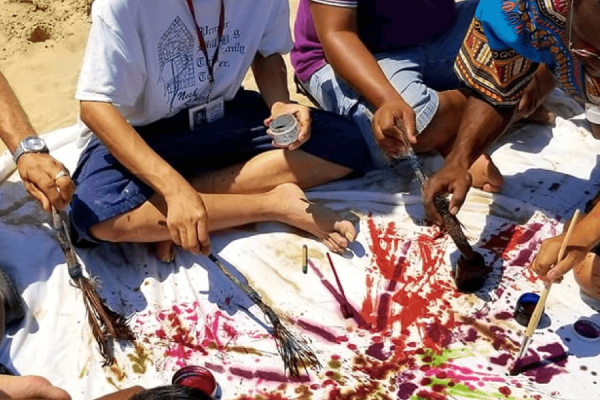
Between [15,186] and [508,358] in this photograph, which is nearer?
[508,358]

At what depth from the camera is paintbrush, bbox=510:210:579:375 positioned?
196 centimetres

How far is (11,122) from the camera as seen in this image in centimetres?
242

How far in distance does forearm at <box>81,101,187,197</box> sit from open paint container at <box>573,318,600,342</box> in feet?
4.35

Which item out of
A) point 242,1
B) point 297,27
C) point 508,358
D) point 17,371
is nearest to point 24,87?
point 297,27

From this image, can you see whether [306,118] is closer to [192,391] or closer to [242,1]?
[242,1]

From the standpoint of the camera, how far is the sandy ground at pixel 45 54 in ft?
12.1

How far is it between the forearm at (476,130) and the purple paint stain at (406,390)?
79 cm

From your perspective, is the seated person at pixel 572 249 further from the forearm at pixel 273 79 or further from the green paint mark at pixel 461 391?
the forearm at pixel 273 79

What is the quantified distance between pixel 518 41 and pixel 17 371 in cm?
185

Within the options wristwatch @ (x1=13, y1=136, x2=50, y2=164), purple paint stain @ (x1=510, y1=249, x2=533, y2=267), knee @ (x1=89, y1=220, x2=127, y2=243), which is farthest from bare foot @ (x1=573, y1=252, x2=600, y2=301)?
wristwatch @ (x1=13, y1=136, x2=50, y2=164)

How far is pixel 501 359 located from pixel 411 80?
1178 mm

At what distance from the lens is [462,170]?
2.47 m

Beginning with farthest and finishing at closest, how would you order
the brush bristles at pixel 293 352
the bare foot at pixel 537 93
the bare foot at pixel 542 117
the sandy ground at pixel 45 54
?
the sandy ground at pixel 45 54
the bare foot at pixel 542 117
the bare foot at pixel 537 93
the brush bristles at pixel 293 352

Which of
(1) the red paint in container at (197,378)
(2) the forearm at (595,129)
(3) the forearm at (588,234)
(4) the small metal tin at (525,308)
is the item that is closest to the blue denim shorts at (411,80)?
(2) the forearm at (595,129)
